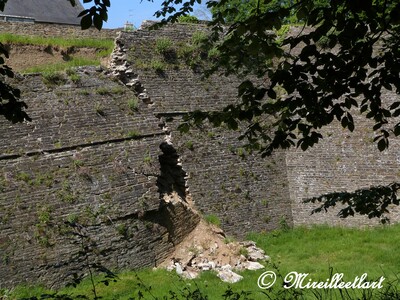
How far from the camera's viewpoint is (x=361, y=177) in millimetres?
15906

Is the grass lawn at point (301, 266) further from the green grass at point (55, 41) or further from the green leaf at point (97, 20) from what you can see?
the green grass at point (55, 41)

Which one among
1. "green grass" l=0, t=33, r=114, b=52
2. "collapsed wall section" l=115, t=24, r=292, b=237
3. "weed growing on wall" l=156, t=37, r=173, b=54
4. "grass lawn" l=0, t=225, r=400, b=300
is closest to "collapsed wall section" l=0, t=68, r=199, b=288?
"grass lawn" l=0, t=225, r=400, b=300

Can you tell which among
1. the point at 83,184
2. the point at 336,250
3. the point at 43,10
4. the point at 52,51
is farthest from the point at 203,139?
the point at 43,10

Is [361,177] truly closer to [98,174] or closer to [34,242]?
[98,174]

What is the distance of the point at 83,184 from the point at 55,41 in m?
5.39

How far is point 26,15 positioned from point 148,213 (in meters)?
12.5

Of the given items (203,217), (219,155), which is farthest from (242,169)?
(203,217)

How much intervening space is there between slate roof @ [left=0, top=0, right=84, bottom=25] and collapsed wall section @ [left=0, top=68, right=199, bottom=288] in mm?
9830

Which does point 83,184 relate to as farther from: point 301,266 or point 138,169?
point 301,266

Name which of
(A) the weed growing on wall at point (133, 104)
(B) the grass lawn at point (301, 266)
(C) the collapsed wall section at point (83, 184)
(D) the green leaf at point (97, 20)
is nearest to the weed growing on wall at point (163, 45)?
(C) the collapsed wall section at point (83, 184)

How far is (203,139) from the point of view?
49.7ft

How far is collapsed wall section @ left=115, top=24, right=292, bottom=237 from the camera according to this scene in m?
14.7

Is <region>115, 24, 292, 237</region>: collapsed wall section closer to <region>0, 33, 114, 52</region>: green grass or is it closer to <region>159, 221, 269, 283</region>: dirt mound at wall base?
<region>159, 221, 269, 283</region>: dirt mound at wall base

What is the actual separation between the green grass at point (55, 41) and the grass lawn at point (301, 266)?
664 cm
